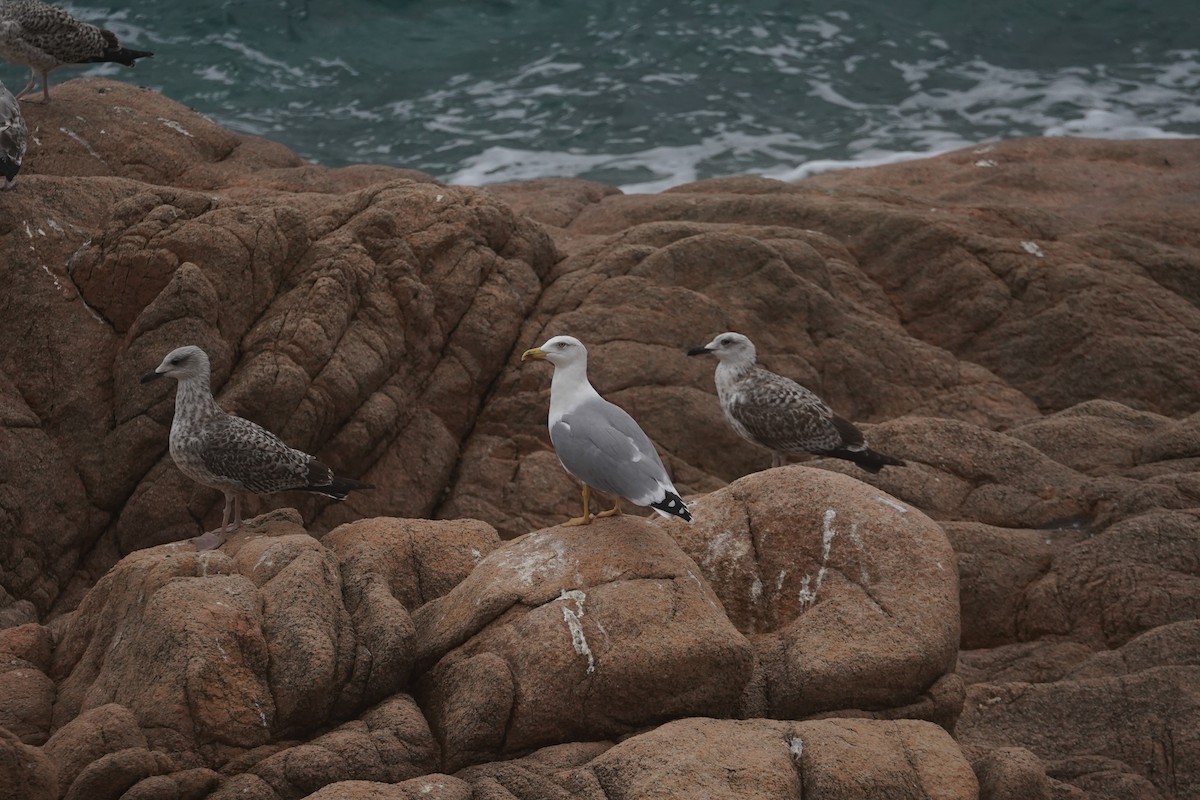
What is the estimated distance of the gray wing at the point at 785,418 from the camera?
30.7 feet

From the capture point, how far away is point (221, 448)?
8172 millimetres

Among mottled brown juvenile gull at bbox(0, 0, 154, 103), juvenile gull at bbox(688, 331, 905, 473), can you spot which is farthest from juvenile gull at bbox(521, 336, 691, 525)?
mottled brown juvenile gull at bbox(0, 0, 154, 103)

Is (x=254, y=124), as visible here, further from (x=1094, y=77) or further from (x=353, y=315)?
(x=1094, y=77)

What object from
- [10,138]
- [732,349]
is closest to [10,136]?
[10,138]

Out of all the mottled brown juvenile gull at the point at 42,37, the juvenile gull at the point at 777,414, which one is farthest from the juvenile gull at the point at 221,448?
the mottled brown juvenile gull at the point at 42,37

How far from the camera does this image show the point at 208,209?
405 inches

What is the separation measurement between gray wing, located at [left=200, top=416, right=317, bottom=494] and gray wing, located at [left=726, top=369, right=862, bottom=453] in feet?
11.0

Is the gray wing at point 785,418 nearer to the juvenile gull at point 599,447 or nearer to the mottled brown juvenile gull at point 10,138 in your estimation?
the juvenile gull at point 599,447

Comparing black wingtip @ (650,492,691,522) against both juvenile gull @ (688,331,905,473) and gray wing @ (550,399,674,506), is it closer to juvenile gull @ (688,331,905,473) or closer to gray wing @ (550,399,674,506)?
gray wing @ (550,399,674,506)

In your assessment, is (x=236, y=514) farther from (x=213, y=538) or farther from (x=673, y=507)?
(x=673, y=507)

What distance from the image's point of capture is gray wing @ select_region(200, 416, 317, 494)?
818 cm

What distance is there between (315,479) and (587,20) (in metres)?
20.5

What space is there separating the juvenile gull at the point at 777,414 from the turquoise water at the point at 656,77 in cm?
1102

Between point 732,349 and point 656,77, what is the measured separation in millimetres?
16237
